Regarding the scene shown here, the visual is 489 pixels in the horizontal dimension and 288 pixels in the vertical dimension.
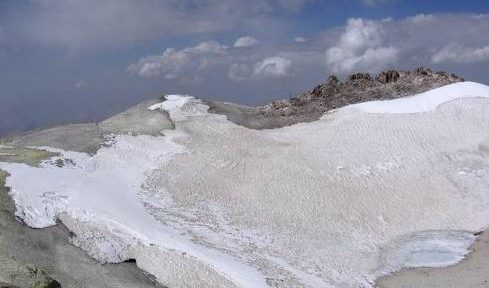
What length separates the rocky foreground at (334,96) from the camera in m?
55.1

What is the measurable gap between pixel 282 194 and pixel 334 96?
23118mm

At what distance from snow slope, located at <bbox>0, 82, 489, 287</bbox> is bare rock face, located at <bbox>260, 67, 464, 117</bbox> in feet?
9.02

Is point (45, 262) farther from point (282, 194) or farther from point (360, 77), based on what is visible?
point (360, 77)

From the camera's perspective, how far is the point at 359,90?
199 feet

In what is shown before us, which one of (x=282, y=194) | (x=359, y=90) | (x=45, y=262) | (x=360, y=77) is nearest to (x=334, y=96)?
(x=359, y=90)

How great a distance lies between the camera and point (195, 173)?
4112 centimetres

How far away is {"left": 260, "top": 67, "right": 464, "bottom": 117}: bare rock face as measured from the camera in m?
58.0

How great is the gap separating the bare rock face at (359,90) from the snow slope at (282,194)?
2750mm

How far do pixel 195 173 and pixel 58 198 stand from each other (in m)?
11.6

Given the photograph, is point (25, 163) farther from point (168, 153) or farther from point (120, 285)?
point (120, 285)

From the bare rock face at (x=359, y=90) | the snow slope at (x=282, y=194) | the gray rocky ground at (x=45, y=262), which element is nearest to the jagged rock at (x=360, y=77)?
the bare rock face at (x=359, y=90)

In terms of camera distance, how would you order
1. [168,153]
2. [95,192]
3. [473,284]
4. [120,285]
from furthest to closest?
[168,153], [95,192], [473,284], [120,285]

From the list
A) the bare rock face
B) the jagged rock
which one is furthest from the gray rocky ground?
the jagged rock

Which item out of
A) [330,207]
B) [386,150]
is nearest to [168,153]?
[330,207]
